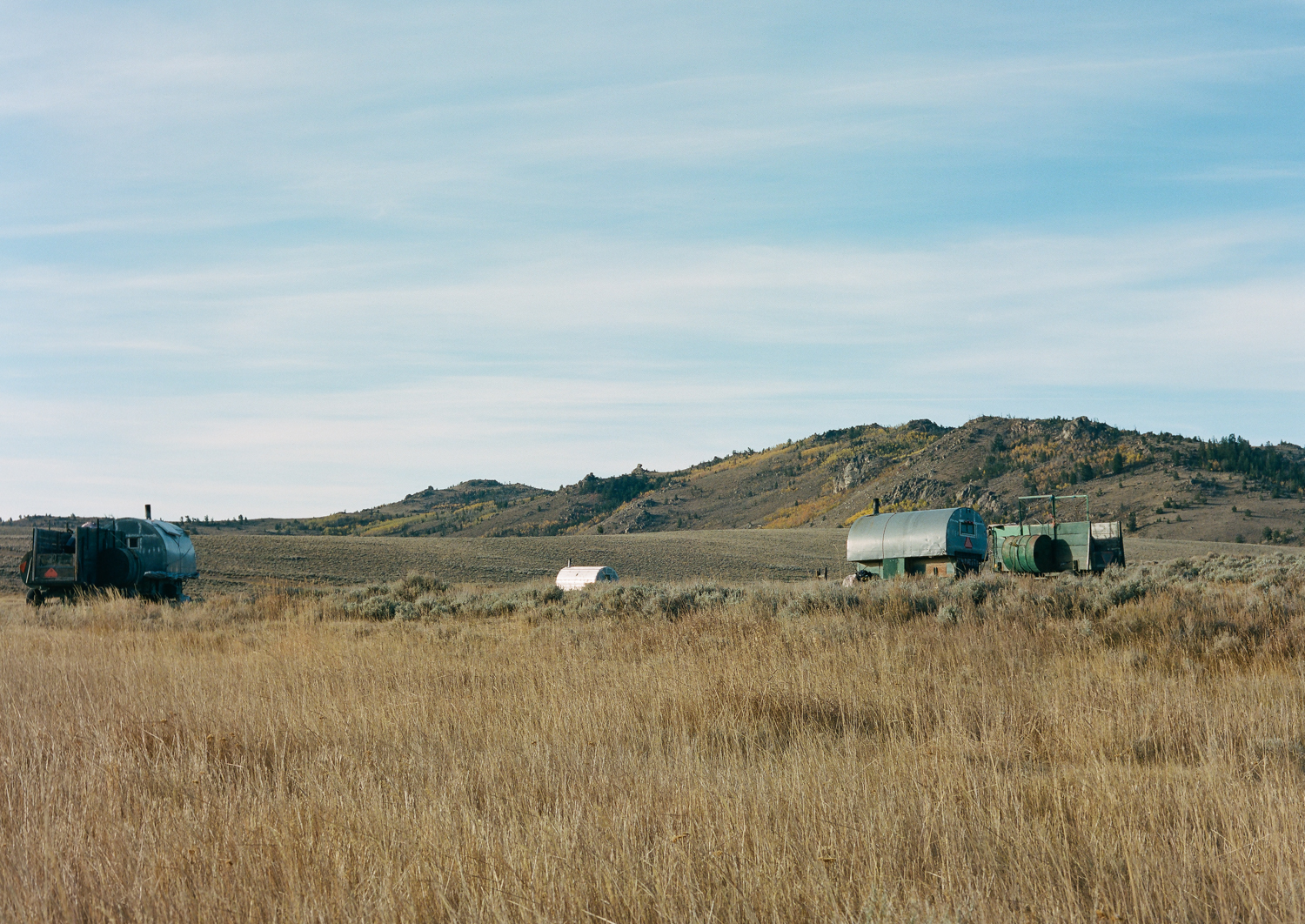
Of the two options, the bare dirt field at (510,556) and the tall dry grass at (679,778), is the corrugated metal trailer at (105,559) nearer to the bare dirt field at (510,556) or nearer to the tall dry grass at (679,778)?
the bare dirt field at (510,556)

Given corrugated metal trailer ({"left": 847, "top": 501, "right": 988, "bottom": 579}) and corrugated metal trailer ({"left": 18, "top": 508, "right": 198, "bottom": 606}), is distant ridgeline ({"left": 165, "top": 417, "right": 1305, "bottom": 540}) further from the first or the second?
corrugated metal trailer ({"left": 18, "top": 508, "right": 198, "bottom": 606})

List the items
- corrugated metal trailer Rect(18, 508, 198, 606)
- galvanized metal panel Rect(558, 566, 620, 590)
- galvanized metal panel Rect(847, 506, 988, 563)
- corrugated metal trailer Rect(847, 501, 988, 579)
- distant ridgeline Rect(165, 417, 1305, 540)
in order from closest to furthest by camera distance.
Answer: corrugated metal trailer Rect(18, 508, 198, 606) → corrugated metal trailer Rect(847, 501, 988, 579) → galvanized metal panel Rect(847, 506, 988, 563) → galvanized metal panel Rect(558, 566, 620, 590) → distant ridgeline Rect(165, 417, 1305, 540)

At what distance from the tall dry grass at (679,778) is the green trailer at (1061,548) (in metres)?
20.0

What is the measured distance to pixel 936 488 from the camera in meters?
132

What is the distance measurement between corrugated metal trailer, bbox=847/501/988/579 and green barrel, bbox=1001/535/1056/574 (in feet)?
3.84

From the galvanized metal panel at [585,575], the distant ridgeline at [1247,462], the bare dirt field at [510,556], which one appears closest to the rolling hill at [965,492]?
the distant ridgeline at [1247,462]

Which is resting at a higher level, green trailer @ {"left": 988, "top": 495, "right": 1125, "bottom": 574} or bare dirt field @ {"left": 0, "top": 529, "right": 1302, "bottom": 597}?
green trailer @ {"left": 988, "top": 495, "right": 1125, "bottom": 574}

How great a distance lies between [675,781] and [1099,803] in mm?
2356

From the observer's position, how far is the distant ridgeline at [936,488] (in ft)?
361

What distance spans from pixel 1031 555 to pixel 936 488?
104 meters

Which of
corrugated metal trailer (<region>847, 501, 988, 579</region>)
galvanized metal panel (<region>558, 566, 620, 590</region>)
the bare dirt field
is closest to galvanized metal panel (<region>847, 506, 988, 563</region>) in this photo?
corrugated metal trailer (<region>847, 501, 988, 579</region>)

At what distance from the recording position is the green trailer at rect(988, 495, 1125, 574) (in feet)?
105

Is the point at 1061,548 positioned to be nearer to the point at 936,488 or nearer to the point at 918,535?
the point at 918,535

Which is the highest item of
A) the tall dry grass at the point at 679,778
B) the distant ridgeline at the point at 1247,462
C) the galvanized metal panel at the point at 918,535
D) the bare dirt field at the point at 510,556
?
the distant ridgeline at the point at 1247,462
